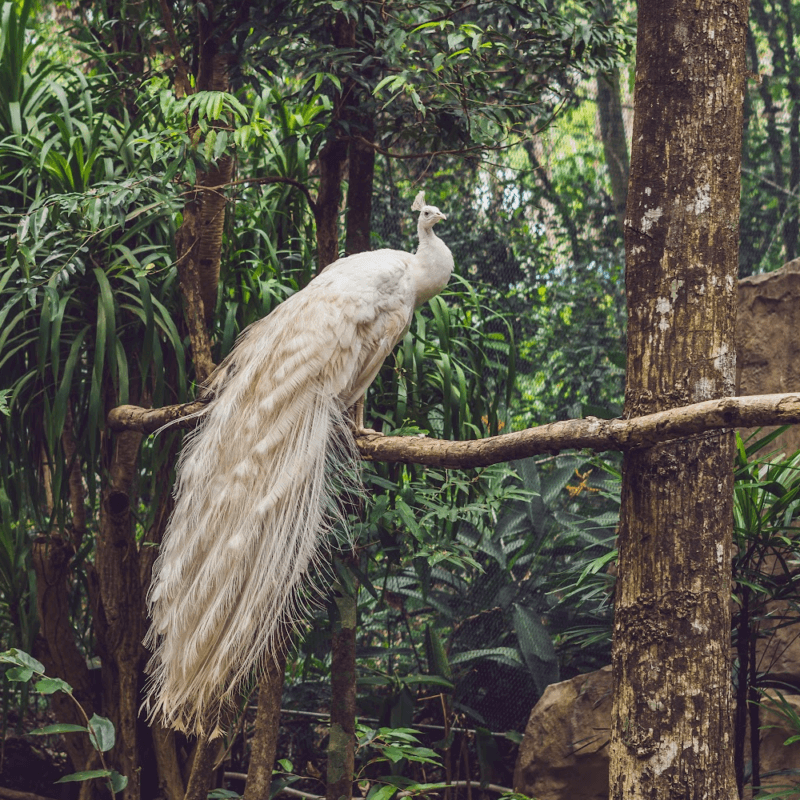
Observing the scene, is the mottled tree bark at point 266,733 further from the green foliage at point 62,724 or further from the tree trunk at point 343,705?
Answer: the green foliage at point 62,724

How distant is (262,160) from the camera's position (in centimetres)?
233

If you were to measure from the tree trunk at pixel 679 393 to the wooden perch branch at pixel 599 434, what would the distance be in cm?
13

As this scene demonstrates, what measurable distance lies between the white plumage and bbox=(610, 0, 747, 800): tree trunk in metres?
0.66

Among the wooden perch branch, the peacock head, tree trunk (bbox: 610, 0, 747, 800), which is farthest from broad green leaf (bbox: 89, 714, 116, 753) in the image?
the peacock head

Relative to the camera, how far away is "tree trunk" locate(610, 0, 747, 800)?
1221mm

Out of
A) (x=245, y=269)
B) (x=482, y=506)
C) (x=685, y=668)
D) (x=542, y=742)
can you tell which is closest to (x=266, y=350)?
(x=245, y=269)

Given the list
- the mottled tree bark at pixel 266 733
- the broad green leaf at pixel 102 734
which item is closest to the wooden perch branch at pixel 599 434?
the mottled tree bark at pixel 266 733

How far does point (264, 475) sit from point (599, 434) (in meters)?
0.78

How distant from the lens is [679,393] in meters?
1.26

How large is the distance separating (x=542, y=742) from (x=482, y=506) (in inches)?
28.5

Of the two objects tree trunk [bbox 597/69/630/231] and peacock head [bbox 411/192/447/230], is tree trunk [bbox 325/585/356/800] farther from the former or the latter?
tree trunk [bbox 597/69/630/231]

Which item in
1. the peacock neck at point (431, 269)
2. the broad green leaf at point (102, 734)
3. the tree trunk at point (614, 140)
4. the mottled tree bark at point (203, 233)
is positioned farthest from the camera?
the tree trunk at point (614, 140)

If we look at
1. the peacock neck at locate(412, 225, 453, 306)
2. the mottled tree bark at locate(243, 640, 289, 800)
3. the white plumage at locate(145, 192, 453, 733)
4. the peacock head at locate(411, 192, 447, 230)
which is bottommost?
the mottled tree bark at locate(243, 640, 289, 800)

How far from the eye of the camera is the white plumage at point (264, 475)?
1.56 m
